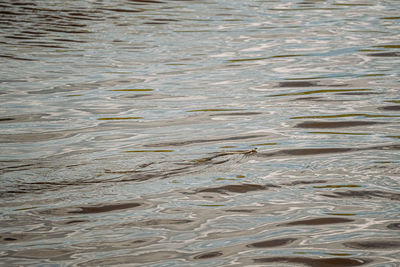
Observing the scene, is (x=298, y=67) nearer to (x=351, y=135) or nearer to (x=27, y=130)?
(x=351, y=135)

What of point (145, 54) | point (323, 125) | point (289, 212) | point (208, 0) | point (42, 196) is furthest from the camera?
point (208, 0)

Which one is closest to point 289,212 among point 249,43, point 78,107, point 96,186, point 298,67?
point 96,186

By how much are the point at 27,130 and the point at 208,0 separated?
5.70 meters

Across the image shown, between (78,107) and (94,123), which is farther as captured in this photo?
(78,107)

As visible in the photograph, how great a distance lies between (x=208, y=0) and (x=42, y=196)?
6.65 metres

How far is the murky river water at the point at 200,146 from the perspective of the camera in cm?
192

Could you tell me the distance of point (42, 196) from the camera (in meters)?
2.35

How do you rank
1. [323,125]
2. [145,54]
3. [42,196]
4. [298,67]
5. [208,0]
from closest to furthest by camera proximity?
[42,196]
[323,125]
[298,67]
[145,54]
[208,0]

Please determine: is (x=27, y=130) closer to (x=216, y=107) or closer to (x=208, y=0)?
(x=216, y=107)

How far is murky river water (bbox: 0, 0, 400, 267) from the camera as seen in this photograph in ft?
6.31

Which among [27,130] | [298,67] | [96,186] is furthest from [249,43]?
[96,186]

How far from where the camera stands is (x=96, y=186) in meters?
2.46

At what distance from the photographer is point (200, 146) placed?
9.76ft

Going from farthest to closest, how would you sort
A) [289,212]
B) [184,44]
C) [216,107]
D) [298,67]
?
[184,44] → [298,67] → [216,107] → [289,212]
